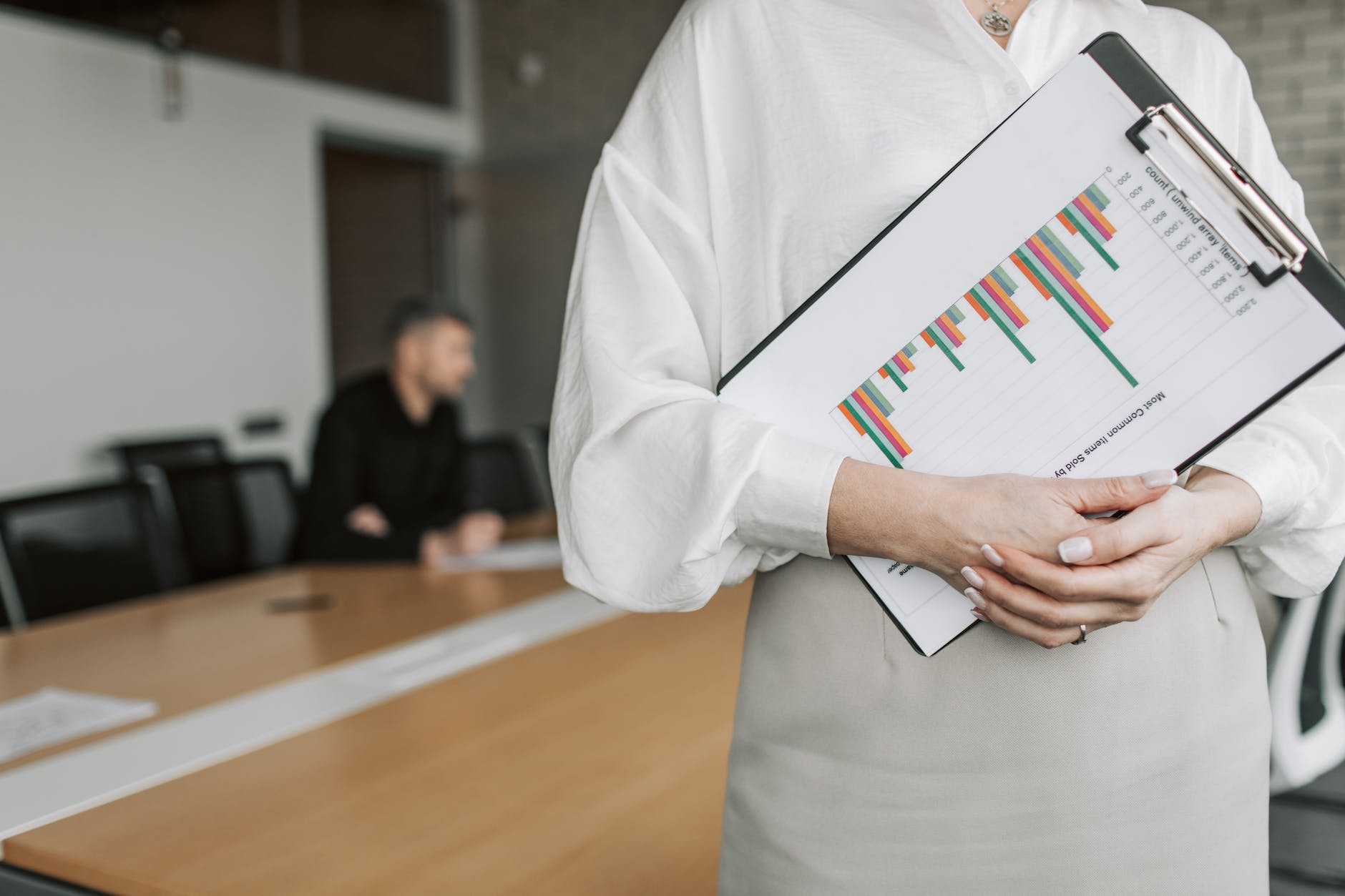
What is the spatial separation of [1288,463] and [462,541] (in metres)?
2.21

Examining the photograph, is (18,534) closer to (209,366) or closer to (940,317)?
(940,317)

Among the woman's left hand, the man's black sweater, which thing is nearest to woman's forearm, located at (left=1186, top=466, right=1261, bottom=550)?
the woman's left hand

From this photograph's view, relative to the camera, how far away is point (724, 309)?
2.65 feet

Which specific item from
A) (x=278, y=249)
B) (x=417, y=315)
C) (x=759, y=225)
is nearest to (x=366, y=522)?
(x=417, y=315)

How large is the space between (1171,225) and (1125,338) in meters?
0.07

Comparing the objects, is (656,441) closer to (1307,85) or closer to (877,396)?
(877,396)

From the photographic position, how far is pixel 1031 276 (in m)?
0.72

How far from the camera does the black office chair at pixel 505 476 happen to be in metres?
3.66

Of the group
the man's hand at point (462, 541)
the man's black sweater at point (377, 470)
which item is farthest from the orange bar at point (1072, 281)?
the man's black sweater at point (377, 470)

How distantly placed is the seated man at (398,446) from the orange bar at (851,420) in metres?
2.27

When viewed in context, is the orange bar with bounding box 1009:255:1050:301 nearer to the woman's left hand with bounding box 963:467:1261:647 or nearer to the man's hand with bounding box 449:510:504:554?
the woman's left hand with bounding box 963:467:1261:647

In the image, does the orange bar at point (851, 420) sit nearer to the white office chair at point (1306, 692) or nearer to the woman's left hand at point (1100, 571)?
the woman's left hand at point (1100, 571)

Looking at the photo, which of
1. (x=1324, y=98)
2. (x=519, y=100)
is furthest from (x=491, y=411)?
(x=1324, y=98)

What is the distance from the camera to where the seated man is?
9.89ft
